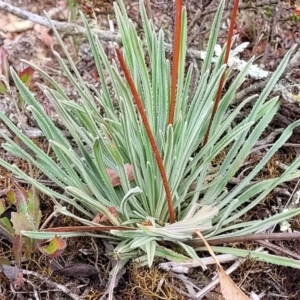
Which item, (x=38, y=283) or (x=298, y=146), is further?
(x=298, y=146)

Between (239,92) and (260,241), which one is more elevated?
(239,92)

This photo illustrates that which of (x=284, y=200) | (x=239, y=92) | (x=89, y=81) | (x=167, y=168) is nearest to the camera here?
(x=167, y=168)

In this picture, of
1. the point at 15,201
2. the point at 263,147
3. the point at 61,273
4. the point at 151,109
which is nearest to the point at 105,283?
the point at 61,273

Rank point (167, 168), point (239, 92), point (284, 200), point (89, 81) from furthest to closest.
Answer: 1. point (89, 81)
2. point (239, 92)
3. point (284, 200)
4. point (167, 168)

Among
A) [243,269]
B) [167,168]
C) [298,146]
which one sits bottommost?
[243,269]

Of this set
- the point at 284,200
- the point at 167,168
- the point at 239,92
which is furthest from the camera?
the point at 239,92

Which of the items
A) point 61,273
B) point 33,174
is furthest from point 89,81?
point 61,273

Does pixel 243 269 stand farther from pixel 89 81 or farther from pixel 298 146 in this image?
pixel 89 81

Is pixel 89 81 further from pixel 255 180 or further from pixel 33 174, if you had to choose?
pixel 255 180

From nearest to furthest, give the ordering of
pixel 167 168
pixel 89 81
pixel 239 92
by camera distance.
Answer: pixel 167 168
pixel 239 92
pixel 89 81
